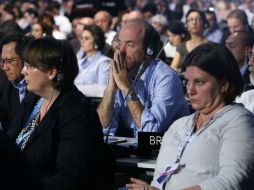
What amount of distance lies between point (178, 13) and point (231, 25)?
9.19 metres

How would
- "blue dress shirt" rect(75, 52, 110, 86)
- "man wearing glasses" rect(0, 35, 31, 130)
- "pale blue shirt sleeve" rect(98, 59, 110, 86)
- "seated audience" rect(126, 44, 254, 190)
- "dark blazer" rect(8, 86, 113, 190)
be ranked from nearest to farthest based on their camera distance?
"seated audience" rect(126, 44, 254, 190) < "dark blazer" rect(8, 86, 113, 190) < "man wearing glasses" rect(0, 35, 31, 130) < "pale blue shirt sleeve" rect(98, 59, 110, 86) < "blue dress shirt" rect(75, 52, 110, 86)

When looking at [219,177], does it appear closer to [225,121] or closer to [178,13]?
[225,121]

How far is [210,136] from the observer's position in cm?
379

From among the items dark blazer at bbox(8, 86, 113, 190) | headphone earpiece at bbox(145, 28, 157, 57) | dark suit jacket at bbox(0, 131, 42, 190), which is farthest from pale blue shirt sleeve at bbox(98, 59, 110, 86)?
dark suit jacket at bbox(0, 131, 42, 190)

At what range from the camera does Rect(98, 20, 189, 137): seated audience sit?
5.37 m

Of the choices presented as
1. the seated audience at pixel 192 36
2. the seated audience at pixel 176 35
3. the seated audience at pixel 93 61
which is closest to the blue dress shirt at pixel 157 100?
the seated audience at pixel 93 61

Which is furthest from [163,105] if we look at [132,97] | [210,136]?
[210,136]

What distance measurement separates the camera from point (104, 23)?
14.4m

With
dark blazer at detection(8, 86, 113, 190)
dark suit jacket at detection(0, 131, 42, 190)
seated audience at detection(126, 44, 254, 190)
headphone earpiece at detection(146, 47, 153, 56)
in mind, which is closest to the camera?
dark suit jacket at detection(0, 131, 42, 190)

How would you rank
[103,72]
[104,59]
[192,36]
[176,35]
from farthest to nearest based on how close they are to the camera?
[176,35] < [192,36] < [104,59] < [103,72]

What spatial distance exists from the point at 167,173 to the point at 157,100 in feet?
5.11

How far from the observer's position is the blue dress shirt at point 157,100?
5.31 metres

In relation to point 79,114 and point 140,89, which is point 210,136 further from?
point 140,89

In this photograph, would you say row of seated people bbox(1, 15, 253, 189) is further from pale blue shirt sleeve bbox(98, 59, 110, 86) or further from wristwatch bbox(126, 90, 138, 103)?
pale blue shirt sleeve bbox(98, 59, 110, 86)
